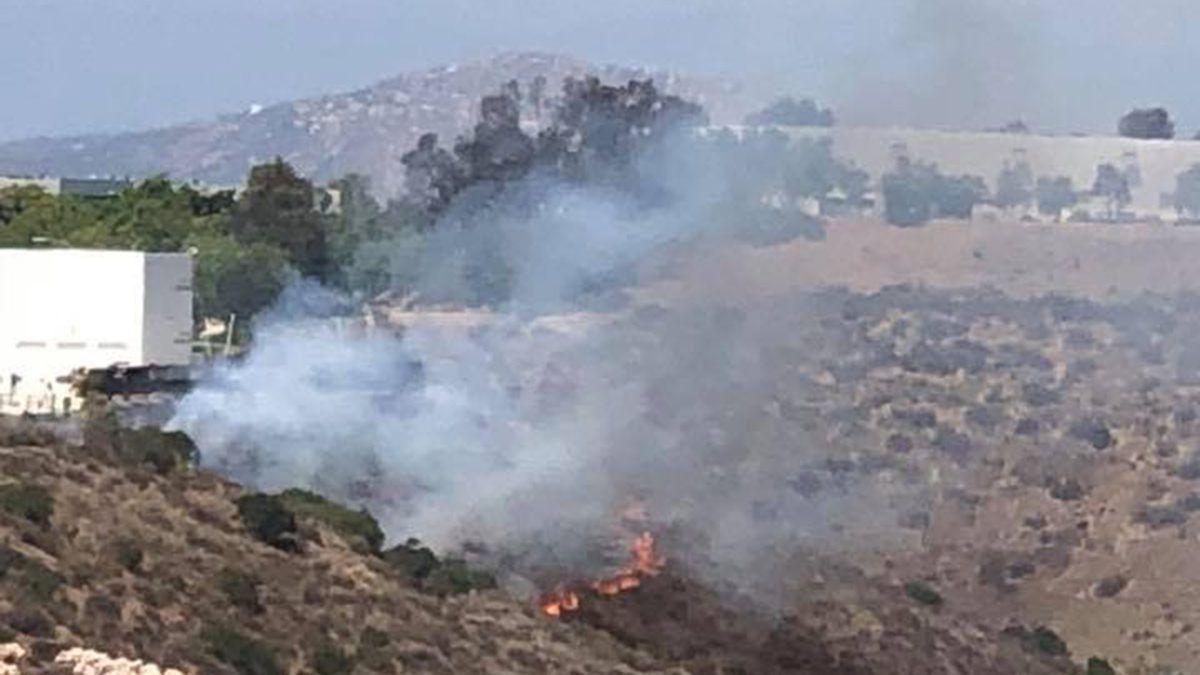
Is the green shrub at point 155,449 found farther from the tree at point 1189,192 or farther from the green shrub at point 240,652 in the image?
the tree at point 1189,192

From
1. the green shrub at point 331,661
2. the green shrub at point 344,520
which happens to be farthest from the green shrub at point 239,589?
the green shrub at point 344,520

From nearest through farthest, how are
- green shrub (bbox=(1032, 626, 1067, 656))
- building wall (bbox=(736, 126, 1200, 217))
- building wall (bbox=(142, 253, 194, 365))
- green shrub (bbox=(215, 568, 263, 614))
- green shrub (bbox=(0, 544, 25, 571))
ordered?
green shrub (bbox=(0, 544, 25, 571))
green shrub (bbox=(215, 568, 263, 614))
green shrub (bbox=(1032, 626, 1067, 656))
building wall (bbox=(142, 253, 194, 365))
building wall (bbox=(736, 126, 1200, 217))

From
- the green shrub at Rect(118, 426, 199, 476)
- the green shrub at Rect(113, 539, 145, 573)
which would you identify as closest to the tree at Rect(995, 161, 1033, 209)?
the green shrub at Rect(118, 426, 199, 476)

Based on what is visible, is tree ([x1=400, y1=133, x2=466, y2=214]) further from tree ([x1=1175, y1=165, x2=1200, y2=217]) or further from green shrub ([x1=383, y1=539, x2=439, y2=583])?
green shrub ([x1=383, y1=539, x2=439, y2=583])

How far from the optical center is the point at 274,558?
45.0 metres

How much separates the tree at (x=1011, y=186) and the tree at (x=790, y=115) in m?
42.5

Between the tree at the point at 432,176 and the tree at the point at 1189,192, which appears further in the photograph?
the tree at the point at 1189,192

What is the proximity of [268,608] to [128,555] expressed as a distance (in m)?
2.07

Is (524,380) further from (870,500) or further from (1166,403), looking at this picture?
(1166,403)

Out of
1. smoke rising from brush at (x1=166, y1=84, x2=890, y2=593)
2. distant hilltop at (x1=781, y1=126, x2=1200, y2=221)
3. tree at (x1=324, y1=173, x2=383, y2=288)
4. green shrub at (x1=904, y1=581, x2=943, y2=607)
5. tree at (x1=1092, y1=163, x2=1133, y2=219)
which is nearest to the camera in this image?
smoke rising from brush at (x1=166, y1=84, x2=890, y2=593)

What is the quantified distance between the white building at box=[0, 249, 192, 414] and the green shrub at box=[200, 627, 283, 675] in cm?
2898

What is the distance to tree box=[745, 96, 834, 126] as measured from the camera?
71.2 meters

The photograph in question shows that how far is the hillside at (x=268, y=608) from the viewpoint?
36656 mm

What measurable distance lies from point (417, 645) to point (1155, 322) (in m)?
65.3
